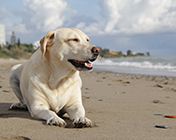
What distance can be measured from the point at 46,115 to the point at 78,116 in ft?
1.46

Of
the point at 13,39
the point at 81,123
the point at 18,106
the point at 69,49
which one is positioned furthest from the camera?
the point at 13,39

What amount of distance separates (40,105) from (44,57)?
718mm

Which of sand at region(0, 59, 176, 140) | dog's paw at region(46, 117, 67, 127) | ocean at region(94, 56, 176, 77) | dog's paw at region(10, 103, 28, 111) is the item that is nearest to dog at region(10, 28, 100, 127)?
dog's paw at region(46, 117, 67, 127)

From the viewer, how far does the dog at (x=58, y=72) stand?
328 cm

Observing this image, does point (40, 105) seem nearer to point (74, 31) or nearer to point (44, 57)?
point (44, 57)

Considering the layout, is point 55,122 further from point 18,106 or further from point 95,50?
point 18,106

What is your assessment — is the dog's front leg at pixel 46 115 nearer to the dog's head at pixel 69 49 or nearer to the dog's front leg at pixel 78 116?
the dog's front leg at pixel 78 116

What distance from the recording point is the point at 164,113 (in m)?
4.06

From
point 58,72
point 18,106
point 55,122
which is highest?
point 58,72

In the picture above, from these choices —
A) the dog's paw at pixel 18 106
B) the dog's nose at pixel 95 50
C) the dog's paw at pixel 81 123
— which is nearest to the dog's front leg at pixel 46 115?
the dog's paw at pixel 81 123

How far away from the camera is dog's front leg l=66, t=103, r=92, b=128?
115 inches

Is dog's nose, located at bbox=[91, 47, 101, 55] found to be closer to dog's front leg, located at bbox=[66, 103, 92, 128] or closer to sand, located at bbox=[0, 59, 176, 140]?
dog's front leg, located at bbox=[66, 103, 92, 128]

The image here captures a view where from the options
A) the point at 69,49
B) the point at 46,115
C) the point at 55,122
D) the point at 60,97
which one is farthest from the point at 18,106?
the point at 69,49

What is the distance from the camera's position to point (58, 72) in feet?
11.3
